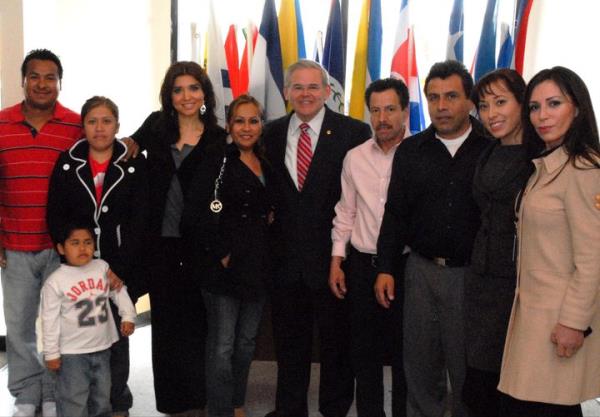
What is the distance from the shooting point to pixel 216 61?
4.66 m

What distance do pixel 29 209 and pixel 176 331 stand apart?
873 mm

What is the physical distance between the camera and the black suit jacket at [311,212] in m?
2.83

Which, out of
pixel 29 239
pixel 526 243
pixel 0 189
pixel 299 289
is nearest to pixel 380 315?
pixel 299 289

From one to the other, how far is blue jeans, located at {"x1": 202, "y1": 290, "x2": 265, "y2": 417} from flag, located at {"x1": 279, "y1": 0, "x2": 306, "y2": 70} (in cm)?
230

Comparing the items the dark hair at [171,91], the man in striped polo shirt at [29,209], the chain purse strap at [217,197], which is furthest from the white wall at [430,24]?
the chain purse strap at [217,197]

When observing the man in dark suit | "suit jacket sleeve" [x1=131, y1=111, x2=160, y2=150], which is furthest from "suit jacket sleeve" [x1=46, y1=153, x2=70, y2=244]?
the man in dark suit

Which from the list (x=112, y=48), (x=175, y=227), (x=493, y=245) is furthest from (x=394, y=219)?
(x=112, y=48)

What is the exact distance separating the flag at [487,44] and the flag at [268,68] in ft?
4.69

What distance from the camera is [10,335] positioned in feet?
9.72

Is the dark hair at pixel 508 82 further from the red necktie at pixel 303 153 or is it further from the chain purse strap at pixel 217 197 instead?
the chain purse strap at pixel 217 197

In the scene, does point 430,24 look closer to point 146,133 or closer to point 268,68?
point 268,68

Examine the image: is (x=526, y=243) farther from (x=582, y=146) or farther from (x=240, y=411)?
(x=240, y=411)

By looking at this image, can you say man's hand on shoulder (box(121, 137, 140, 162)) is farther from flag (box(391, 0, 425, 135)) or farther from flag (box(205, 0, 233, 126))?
flag (box(391, 0, 425, 135))

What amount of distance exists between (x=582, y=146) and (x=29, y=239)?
7.61 ft
